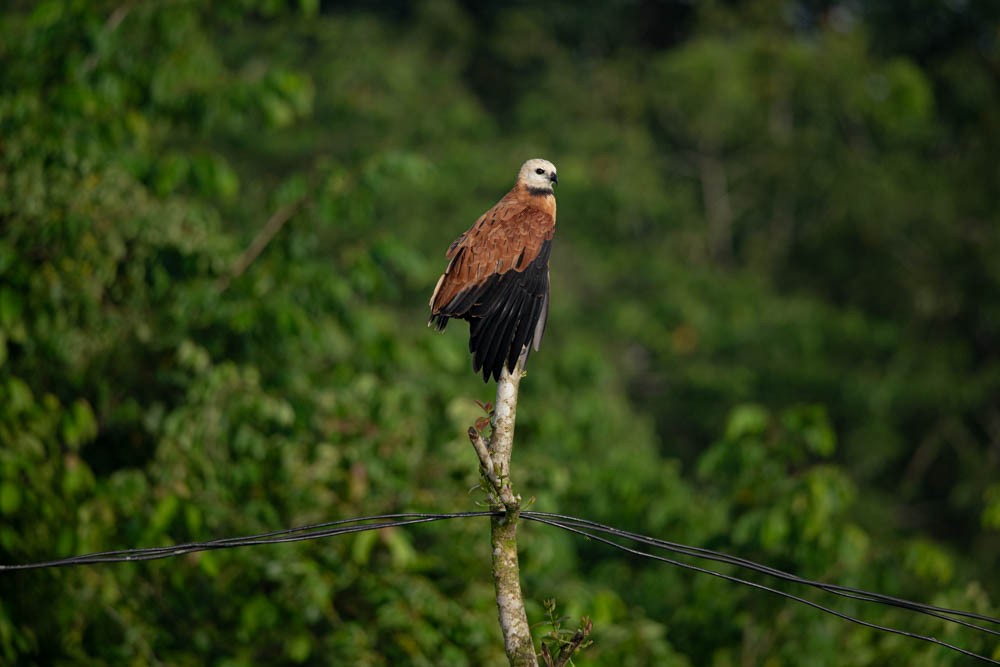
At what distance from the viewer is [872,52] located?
67.3 feet

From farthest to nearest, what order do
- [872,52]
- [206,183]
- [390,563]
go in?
[872,52]
[206,183]
[390,563]

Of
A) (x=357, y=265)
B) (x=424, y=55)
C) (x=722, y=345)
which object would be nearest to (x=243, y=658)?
(x=357, y=265)

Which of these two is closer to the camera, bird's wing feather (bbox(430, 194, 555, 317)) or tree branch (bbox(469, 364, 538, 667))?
tree branch (bbox(469, 364, 538, 667))

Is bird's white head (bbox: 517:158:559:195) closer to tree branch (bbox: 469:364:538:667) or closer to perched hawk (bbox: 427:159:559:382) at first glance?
perched hawk (bbox: 427:159:559:382)

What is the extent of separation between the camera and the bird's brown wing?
3893 mm

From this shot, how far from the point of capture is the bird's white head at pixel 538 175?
4832 mm

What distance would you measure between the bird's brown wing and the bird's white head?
0.33 meters

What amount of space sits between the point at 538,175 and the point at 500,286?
0.88m

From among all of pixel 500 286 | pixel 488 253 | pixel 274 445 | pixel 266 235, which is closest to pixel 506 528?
pixel 500 286

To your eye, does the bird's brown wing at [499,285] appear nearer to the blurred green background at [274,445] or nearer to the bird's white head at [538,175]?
the bird's white head at [538,175]

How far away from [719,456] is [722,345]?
1040 centimetres

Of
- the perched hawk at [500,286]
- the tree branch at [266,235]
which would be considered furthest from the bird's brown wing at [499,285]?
the tree branch at [266,235]

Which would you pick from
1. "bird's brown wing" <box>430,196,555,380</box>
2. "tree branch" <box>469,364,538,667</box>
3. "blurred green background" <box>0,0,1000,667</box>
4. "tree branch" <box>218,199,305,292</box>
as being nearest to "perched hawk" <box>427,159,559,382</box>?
"bird's brown wing" <box>430,196,555,380</box>

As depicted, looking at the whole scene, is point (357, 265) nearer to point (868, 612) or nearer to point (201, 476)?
point (201, 476)
